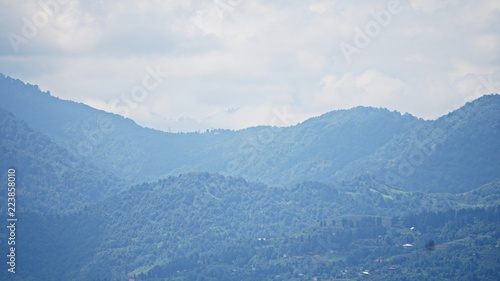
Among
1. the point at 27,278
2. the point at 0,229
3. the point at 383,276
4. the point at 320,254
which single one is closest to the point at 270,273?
the point at 320,254

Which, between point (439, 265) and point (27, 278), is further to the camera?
point (27, 278)

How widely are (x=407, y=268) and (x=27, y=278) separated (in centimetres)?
8386

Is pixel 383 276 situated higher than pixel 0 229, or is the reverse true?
pixel 0 229

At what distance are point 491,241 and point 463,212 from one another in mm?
23556

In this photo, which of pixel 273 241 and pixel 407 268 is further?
pixel 273 241

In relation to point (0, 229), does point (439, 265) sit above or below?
below

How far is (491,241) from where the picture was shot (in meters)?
161

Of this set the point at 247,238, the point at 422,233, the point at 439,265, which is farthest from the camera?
the point at 247,238

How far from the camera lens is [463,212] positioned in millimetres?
184500

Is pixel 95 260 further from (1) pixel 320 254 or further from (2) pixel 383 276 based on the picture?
(2) pixel 383 276

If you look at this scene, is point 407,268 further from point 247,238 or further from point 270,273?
point 247,238

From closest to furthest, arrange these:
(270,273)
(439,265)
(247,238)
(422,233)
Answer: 1. (439,265)
2. (270,273)
3. (422,233)
4. (247,238)

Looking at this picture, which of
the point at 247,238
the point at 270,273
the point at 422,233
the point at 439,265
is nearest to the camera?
the point at 439,265

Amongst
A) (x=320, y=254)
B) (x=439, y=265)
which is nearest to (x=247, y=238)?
(x=320, y=254)
